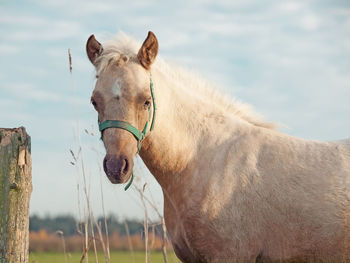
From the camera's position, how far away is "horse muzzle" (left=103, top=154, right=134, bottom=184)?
393 cm

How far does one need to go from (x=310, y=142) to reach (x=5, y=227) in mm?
3546

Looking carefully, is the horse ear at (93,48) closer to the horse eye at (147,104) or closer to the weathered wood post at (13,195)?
the horse eye at (147,104)

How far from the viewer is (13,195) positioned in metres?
4.35

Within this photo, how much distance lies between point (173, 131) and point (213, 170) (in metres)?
0.60

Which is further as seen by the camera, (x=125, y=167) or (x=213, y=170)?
(x=213, y=170)

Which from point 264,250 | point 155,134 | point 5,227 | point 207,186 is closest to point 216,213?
point 207,186

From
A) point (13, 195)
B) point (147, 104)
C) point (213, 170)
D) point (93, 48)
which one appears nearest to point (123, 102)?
point (147, 104)

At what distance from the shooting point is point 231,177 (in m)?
4.59

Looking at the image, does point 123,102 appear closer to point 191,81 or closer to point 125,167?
point 125,167

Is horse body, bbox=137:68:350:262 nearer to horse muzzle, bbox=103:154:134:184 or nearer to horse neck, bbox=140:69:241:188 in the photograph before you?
horse neck, bbox=140:69:241:188

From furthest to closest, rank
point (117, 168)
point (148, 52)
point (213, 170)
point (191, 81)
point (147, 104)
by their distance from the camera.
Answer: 1. point (191, 81)
2. point (213, 170)
3. point (148, 52)
4. point (147, 104)
5. point (117, 168)

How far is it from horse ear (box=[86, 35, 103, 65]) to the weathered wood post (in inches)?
41.7

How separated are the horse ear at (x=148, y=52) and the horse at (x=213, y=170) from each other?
10 mm

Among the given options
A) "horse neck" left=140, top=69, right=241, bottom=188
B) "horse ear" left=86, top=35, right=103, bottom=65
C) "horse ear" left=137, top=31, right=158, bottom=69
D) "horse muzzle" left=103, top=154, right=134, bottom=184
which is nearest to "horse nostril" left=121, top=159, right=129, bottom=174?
"horse muzzle" left=103, top=154, right=134, bottom=184
